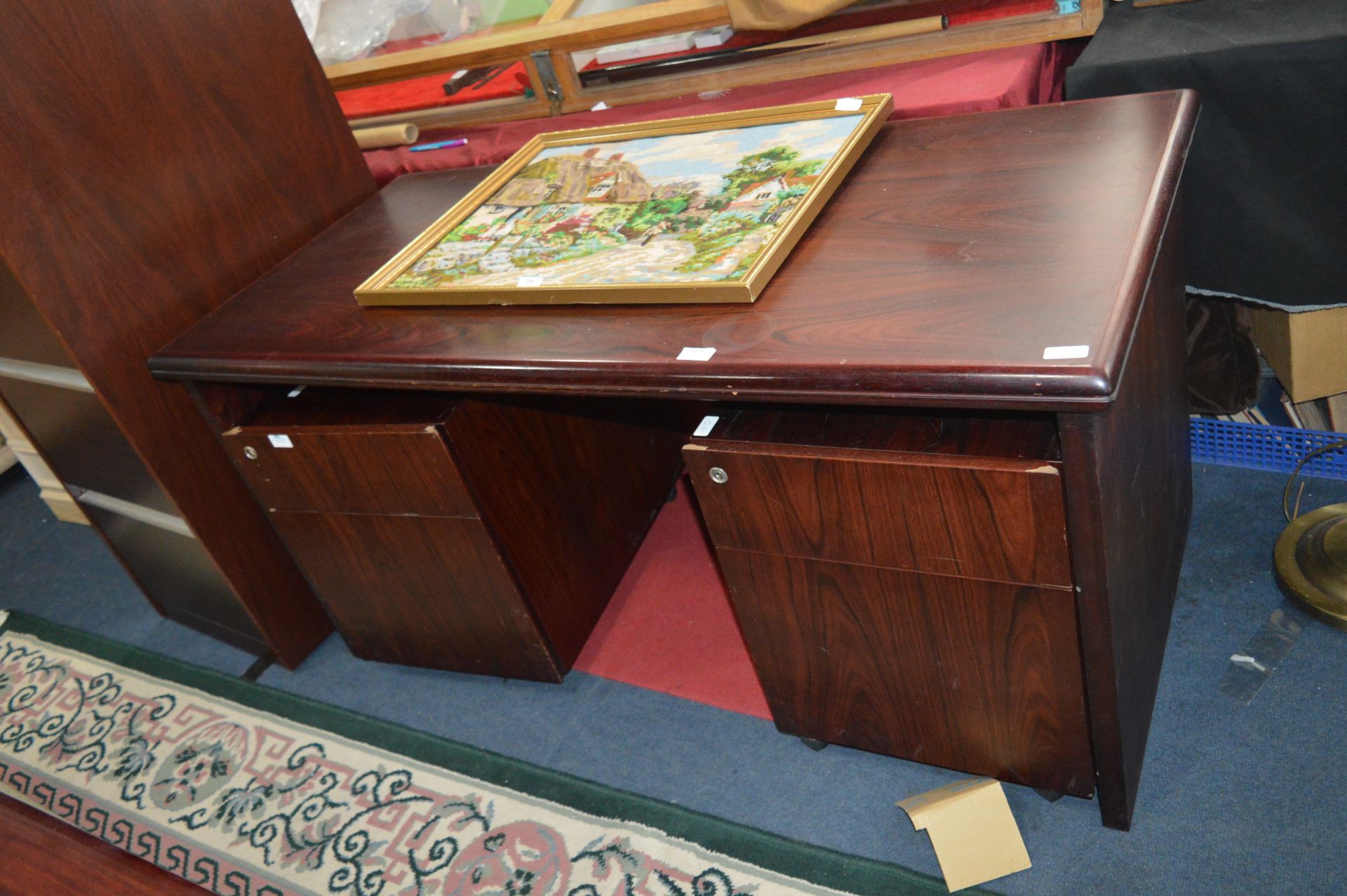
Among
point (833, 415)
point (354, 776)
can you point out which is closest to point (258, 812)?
point (354, 776)

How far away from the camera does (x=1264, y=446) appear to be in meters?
1.79

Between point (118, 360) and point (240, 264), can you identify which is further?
point (240, 264)

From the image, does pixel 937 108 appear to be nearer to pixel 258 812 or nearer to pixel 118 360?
pixel 118 360

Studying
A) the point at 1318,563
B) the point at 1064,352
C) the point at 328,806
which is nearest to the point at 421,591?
the point at 328,806

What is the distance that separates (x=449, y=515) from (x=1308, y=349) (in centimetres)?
138

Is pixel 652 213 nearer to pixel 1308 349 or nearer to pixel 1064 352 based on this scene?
pixel 1064 352

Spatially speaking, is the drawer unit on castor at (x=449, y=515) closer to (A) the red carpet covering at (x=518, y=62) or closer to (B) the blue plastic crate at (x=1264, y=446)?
(A) the red carpet covering at (x=518, y=62)

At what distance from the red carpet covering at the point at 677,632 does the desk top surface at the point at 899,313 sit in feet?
2.39

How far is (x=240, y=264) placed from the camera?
170cm

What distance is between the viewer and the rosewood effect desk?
1034 mm

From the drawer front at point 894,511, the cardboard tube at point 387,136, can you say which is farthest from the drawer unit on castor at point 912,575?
the cardboard tube at point 387,136

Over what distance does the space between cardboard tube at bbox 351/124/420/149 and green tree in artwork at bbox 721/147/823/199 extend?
1024 mm

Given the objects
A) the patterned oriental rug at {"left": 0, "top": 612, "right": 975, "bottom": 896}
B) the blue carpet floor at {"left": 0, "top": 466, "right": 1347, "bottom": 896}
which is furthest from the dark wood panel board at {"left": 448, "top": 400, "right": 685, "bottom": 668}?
the patterned oriental rug at {"left": 0, "top": 612, "right": 975, "bottom": 896}

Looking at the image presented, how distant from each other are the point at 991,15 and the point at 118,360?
4.97 ft
